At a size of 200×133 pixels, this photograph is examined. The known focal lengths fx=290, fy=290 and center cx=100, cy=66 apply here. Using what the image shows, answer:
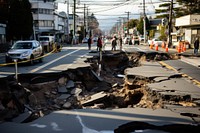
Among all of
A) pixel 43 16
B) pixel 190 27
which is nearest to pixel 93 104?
pixel 190 27

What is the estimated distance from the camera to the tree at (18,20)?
4512 cm

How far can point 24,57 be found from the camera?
61.3 feet

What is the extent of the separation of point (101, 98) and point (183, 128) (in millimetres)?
4341

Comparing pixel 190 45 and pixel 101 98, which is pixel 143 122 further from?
pixel 190 45

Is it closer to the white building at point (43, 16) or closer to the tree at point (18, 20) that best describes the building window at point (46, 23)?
the white building at point (43, 16)

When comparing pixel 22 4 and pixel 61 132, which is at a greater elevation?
pixel 22 4

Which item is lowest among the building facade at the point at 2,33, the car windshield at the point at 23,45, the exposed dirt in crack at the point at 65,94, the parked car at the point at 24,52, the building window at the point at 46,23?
the exposed dirt in crack at the point at 65,94

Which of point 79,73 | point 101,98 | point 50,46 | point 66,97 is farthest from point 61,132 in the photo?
point 50,46

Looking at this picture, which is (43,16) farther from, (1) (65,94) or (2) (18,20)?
(1) (65,94)

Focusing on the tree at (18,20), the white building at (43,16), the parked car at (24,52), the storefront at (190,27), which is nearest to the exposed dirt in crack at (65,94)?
the parked car at (24,52)

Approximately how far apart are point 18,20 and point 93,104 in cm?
3817

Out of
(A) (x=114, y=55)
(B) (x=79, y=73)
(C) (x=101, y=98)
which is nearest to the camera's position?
(C) (x=101, y=98)

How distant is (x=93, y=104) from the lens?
1005cm

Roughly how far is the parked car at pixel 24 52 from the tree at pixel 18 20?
2554 cm
